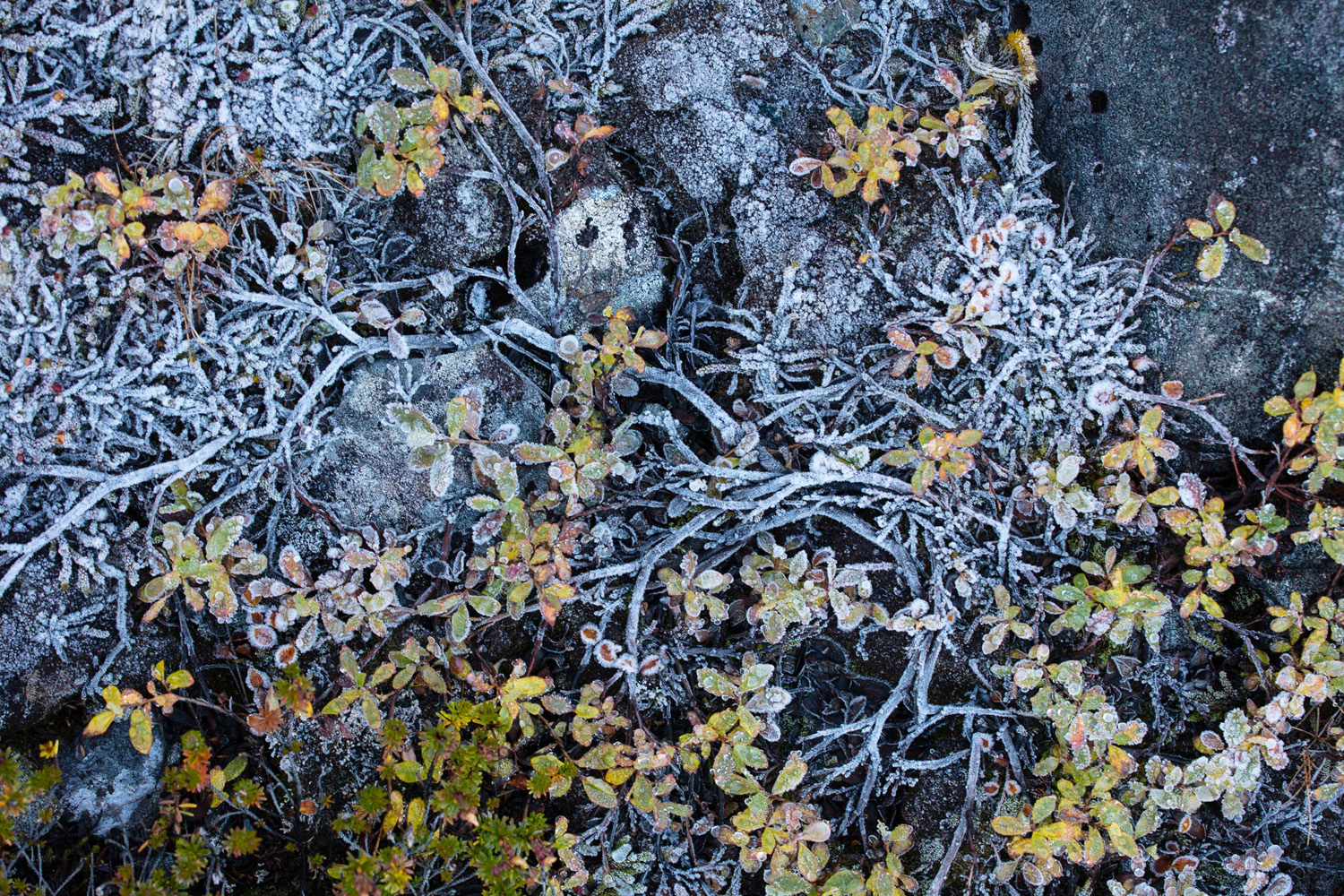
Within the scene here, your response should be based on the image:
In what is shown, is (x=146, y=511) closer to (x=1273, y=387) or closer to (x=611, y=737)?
(x=611, y=737)

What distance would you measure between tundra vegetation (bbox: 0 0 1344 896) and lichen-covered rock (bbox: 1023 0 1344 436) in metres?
0.10

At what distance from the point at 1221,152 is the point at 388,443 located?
299 cm

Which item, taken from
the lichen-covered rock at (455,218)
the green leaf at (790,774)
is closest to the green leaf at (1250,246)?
the green leaf at (790,774)

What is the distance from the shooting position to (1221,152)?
2.62 meters

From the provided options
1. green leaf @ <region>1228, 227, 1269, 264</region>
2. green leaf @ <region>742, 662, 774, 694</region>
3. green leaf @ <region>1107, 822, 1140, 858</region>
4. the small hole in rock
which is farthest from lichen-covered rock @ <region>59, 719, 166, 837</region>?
green leaf @ <region>1228, 227, 1269, 264</region>

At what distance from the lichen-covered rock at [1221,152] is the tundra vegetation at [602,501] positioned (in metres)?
0.10

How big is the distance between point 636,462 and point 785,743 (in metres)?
1.15

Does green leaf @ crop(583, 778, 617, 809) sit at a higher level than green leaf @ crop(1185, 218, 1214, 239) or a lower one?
lower

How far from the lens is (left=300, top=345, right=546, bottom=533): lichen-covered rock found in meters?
2.77

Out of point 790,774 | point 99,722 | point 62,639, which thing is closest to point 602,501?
point 790,774

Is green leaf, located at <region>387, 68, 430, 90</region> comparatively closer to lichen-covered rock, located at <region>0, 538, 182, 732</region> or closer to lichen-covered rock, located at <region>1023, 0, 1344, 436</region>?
lichen-covered rock, located at <region>0, 538, 182, 732</region>

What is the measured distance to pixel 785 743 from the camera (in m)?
2.85

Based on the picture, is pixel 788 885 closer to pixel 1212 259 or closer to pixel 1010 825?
pixel 1010 825

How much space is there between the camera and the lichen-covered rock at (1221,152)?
2488 mm
